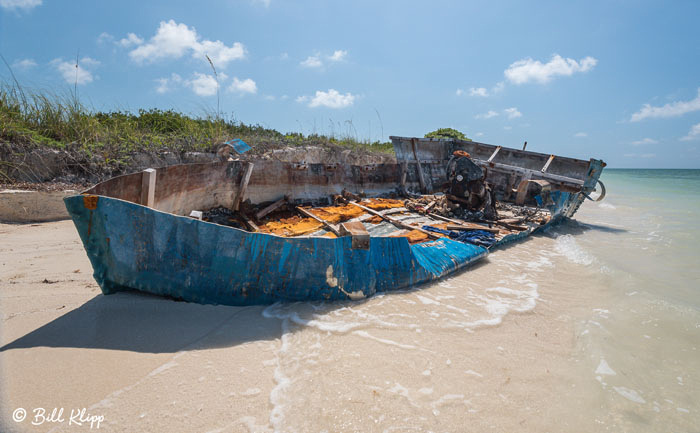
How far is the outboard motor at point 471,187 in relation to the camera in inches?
221

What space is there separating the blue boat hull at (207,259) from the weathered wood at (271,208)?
8.19ft

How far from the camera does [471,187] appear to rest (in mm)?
5727

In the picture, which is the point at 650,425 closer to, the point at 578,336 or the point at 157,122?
the point at 578,336

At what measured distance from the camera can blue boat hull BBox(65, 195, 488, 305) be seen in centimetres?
205

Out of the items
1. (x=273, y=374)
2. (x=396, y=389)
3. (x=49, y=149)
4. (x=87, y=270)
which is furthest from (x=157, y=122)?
(x=396, y=389)

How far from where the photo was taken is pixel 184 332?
2.00 metres

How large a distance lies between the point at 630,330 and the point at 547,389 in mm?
1553

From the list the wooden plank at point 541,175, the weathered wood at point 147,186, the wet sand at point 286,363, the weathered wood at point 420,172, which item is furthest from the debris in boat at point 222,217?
the wooden plank at point 541,175

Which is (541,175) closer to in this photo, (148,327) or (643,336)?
(643,336)

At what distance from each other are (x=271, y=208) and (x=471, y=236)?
3.37 metres

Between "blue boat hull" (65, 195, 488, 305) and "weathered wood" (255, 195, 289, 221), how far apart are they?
2497 millimetres

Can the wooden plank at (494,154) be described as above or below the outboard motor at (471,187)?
above

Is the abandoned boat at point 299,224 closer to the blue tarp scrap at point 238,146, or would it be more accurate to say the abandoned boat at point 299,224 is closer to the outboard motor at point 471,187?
the outboard motor at point 471,187

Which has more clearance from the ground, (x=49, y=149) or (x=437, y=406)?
(x=49, y=149)
